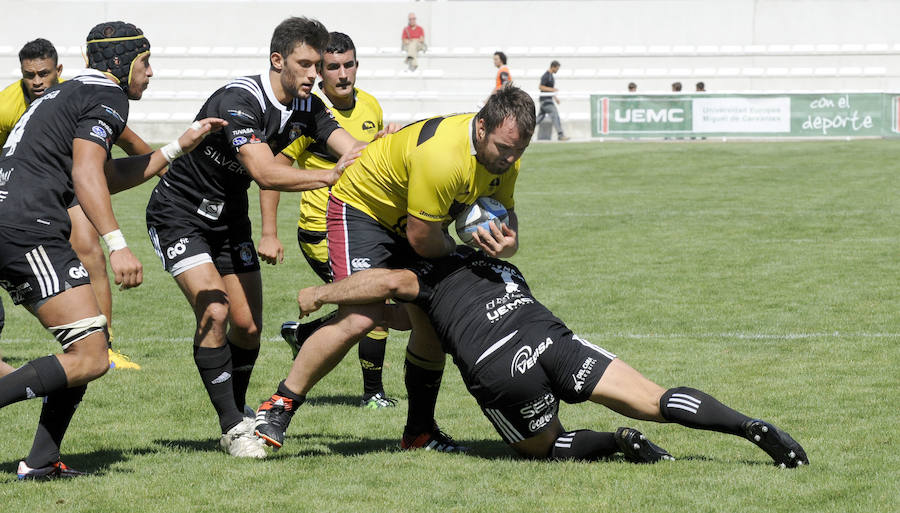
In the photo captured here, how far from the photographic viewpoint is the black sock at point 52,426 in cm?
562

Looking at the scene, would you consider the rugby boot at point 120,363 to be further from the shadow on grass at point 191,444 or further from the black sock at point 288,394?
Answer: the black sock at point 288,394

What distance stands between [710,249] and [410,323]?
27.8 ft

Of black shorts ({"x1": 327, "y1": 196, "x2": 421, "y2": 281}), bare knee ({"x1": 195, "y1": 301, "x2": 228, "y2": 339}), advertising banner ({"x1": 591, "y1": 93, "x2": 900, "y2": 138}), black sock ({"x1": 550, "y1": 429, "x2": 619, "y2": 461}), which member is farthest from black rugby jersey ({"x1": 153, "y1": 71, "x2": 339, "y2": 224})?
advertising banner ({"x1": 591, "y1": 93, "x2": 900, "y2": 138})

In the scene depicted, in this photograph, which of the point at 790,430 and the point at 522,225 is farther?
the point at 522,225

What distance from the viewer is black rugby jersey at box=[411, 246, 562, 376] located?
19.4 feet

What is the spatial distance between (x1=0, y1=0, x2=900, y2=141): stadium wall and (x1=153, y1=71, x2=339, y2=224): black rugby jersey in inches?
1315

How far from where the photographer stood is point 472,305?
5.98m

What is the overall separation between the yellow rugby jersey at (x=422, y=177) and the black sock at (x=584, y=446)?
126cm

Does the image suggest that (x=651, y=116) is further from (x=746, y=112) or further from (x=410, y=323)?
(x=410, y=323)

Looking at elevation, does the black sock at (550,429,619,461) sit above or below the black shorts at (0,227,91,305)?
below

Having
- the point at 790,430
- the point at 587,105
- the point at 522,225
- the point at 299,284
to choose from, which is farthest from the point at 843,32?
the point at 790,430

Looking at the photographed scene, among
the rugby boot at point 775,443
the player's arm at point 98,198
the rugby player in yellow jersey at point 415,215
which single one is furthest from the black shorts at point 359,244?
the rugby boot at point 775,443

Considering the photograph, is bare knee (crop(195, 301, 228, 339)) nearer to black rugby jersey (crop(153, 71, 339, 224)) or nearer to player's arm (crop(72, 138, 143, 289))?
black rugby jersey (crop(153, 71, 339, 224))

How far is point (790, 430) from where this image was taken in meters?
6.46
